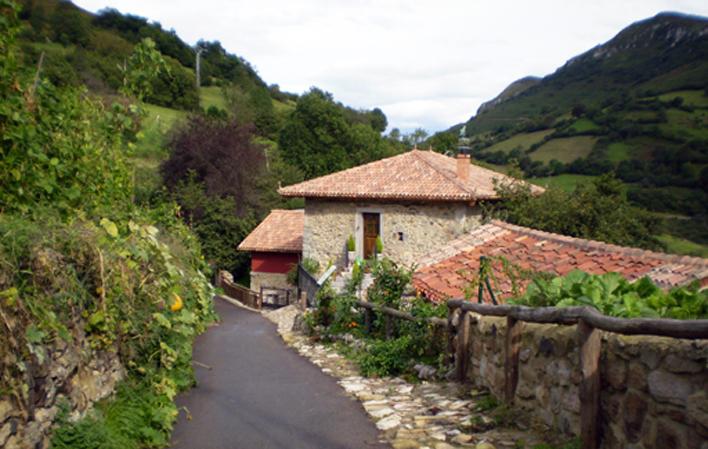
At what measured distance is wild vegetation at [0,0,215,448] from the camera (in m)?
4.07

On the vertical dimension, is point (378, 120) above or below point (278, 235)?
above

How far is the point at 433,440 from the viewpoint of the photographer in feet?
17.1

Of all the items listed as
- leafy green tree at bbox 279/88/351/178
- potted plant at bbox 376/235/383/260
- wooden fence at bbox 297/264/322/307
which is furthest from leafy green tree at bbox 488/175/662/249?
leafy green tree at bbox 279/88/351/178

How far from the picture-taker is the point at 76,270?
4.83 metres

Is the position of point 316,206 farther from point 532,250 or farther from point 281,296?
point 532,250

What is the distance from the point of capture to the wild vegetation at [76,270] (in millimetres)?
4070

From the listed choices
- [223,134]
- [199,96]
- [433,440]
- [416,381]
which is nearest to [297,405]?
[416,381]

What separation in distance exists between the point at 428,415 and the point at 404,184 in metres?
17.3

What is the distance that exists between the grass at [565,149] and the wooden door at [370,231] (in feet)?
104

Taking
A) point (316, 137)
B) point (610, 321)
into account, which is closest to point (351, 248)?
point (610, 321)

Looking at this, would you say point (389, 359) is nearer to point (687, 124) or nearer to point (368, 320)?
point (368, 320)

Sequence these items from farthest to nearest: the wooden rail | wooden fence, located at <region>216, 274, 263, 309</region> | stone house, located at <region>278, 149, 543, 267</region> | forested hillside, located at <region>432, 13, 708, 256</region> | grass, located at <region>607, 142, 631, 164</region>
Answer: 1. grass, located at <region>607, 142, 631, 164</region>
2. forested hillside, located at <region>432, 13, 708, 256</region>
3. wooden fence, located at <region>216, 274, 263, 309</region>
4. stone house, located at <region>278, 149, 543, 267</region>
5. the wooden rail

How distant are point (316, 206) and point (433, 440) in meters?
19.3

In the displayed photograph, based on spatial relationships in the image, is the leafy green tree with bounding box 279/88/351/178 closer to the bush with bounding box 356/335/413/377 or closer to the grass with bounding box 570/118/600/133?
the grass with bounding box 570/118/600/133
